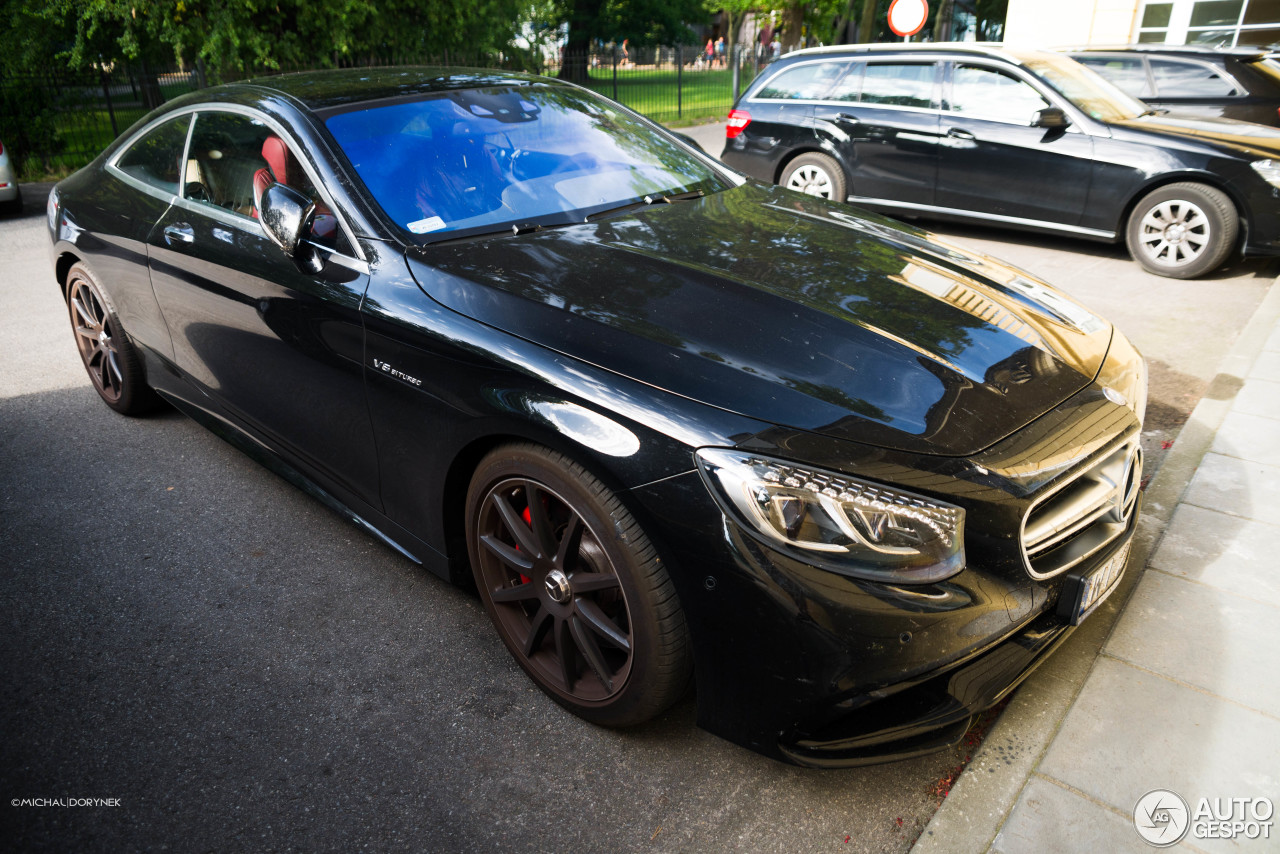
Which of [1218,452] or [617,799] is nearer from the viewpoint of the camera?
[617,799]

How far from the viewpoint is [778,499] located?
6.04 feet

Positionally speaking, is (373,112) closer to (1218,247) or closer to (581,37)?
(1218,247)

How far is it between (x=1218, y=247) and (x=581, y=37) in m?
37.3

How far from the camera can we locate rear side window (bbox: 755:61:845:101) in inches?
328

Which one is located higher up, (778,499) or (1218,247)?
(778,499)

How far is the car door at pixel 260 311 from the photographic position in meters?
2.69

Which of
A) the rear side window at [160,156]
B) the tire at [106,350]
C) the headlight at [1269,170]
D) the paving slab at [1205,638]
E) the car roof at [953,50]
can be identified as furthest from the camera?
the car roof at [953,50]

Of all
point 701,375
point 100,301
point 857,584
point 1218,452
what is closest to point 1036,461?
point 857,584

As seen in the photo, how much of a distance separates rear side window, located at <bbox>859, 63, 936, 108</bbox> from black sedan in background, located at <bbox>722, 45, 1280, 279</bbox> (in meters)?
0.01

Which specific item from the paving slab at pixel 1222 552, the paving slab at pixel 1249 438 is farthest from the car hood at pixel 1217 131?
the paving slab at pixel 1222 552

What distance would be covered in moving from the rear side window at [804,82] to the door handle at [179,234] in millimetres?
6482

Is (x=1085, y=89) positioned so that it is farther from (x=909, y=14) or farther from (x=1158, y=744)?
(x=1158, y=744)

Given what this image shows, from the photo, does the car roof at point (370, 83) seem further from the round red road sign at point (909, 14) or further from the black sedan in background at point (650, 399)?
the round red road sign at point (909, 14)

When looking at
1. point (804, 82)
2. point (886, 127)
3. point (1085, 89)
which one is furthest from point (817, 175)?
point (1085, 89)
